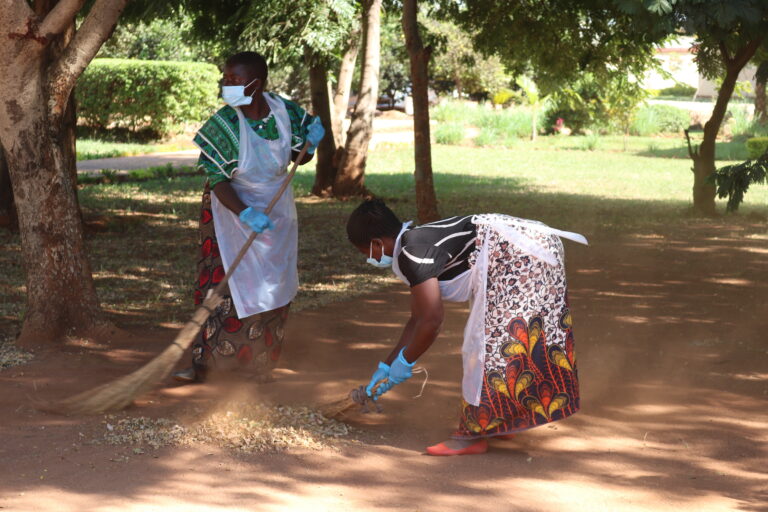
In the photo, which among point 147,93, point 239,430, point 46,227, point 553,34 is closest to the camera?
point 239,430

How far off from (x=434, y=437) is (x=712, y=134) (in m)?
9.32

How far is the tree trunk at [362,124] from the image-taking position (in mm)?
13695

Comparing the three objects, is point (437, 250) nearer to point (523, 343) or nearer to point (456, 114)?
point (523, 343)

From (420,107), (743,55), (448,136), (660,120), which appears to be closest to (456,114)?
(448,136)

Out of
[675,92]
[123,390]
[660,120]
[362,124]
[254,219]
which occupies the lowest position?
[123,390]

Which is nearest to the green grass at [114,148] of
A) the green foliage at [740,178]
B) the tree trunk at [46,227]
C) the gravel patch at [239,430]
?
the tree trunk at [46,227]

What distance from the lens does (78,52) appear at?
5.91 metres

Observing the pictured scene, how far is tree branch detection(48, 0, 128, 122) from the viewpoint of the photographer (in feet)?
19.4

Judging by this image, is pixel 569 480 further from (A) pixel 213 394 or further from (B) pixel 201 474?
(A) pixel 213 394

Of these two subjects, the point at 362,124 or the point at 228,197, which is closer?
the point at 228,197

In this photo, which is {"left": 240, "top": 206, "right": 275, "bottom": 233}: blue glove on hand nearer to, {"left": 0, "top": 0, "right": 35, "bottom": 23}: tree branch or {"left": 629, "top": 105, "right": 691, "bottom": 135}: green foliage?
{"left": 0, "top": 0, "right": 35, "bottom": 23}: tree branch

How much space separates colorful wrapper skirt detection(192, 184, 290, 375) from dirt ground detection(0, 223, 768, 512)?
0.48ft

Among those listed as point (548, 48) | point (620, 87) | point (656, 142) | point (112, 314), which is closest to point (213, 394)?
point (112, 314)

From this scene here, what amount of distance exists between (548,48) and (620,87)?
2724 millimetres
